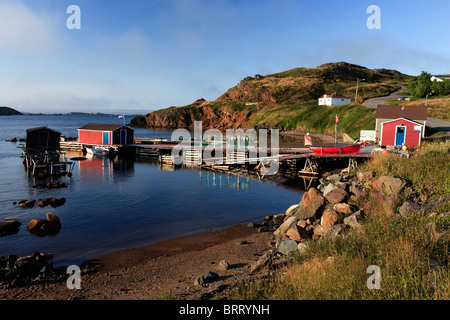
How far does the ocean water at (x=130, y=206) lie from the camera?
17203 millimetres

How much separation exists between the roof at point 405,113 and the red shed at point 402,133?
3.34 meters

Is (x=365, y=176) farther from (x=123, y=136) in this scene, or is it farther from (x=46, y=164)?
(x=123, y=136)

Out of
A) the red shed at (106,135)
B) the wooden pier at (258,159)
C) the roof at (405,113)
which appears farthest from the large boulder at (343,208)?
the red shed at (106,135)

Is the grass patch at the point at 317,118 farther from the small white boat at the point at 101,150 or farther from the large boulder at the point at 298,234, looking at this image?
the large boulder at the point at 298,234

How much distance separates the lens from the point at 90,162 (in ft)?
158

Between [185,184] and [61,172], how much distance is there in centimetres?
1829

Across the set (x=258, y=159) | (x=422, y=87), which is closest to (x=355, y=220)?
(x=258, y=159)

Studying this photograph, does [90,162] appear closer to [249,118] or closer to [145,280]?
[145,280]

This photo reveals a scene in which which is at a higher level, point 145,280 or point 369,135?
point 369,135

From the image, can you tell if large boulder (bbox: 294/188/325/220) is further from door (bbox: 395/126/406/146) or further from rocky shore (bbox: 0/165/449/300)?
door (bbox: 395/126/406/146)

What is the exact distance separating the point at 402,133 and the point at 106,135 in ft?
157

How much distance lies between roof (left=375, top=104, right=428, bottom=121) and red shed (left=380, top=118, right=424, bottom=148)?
3339 mm
